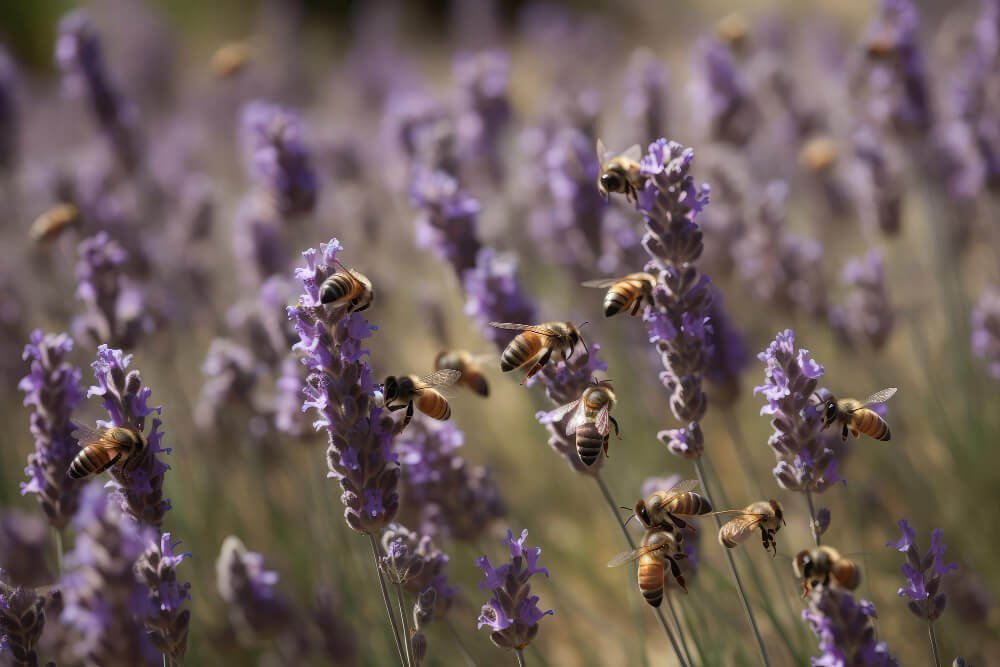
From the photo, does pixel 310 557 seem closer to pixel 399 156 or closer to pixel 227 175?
pixel 399 156

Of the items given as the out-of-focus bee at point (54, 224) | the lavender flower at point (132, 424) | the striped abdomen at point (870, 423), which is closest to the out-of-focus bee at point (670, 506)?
the striped abdomen at point (870, 423)

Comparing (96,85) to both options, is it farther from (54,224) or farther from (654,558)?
(654,558)

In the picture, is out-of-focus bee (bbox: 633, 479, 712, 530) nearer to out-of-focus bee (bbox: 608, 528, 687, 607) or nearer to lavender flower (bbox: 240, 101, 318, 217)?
out-of-focus bee (bbox: 608, 528, 687, 607)

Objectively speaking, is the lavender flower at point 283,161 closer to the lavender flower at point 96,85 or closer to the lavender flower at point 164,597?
the lavender flower at point 96,85

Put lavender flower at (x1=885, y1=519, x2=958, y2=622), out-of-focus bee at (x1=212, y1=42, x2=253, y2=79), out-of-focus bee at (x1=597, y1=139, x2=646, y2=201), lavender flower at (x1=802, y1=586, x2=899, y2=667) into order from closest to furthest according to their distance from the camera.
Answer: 1. lavender flower at (x1=802, y1=586, x2=899, y2=667)
2. lavender flower at (x1=885, y1=519, x2=958, y2=622)
3. out-of-focus bee at (x1=597, y1=139, x2=646, y2=201)
4. out-of-focus bee at (x1=212, y1=42, x2=253, y2=79)

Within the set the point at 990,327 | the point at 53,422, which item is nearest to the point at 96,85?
the point at 53,422

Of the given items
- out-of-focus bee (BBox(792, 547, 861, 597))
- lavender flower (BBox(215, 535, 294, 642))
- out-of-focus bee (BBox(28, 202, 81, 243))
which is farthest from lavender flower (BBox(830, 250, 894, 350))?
out-of-focus bee (BBox(28, 202, 81, 243))
